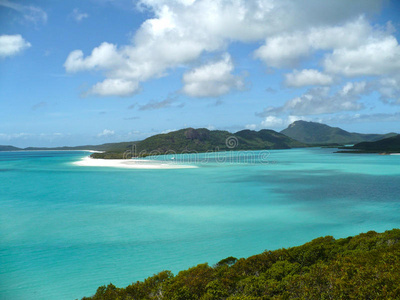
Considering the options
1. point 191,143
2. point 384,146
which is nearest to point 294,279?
point 384,146

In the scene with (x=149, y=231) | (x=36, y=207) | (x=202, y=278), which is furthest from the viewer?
(x=36, y=207)

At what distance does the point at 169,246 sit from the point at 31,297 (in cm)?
543

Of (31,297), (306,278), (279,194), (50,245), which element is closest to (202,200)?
(279,194)

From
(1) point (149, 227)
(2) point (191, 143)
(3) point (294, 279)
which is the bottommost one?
(1) point (149, 227)

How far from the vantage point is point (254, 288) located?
6.55 m

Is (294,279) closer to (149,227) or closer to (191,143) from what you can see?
(149,227)

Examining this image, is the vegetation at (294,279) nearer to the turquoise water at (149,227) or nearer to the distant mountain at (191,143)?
the turquoise water at (149,227)

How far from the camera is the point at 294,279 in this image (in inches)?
255

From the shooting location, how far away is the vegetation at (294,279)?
221 inches

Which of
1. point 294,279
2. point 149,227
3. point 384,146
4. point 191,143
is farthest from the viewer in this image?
point 191,143

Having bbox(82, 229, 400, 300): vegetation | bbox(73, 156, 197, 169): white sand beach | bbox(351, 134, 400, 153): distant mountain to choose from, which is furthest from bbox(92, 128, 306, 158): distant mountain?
bbox(82, 229, 400, 300): vegetation

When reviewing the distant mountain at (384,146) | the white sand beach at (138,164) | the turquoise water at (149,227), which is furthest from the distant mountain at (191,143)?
the turquoise water at (149,227)

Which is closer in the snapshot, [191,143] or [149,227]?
[149,227]

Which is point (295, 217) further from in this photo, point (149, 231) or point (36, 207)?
point (36, 207)
